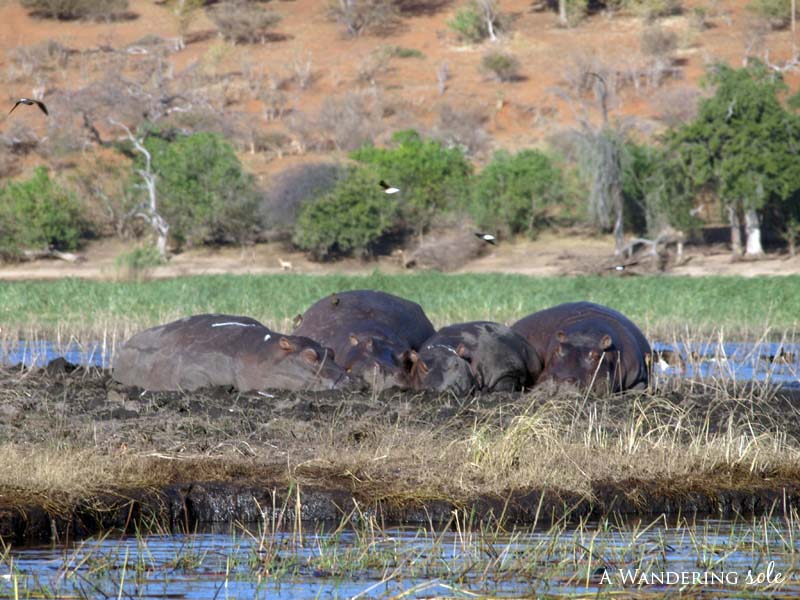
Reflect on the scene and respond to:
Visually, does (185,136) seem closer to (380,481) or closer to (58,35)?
(58,35)

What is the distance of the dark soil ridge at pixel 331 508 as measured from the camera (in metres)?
7.61

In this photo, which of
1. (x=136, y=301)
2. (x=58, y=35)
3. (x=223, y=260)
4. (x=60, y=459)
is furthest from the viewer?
(x=58, y=35)

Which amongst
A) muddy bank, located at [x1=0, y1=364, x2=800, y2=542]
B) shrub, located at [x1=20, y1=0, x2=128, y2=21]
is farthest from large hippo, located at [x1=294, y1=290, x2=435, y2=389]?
shrub, located at [x1=20, y1=0, x2=128, y2=21]

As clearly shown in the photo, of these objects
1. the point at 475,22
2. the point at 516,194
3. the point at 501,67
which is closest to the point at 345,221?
the point at 516,194

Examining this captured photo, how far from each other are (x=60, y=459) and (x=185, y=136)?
127ft

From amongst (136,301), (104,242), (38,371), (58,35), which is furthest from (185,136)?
(38,371)

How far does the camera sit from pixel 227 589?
6219 millimetres

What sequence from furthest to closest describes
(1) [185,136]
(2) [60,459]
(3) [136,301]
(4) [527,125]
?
1. (4) [527,125]
2. (1) [185,136]
3. (3) [136,301]
4. (2) [60,459]

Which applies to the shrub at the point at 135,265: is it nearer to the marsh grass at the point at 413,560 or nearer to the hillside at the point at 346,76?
the hillside at the point at 346,76

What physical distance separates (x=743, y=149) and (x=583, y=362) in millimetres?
25630

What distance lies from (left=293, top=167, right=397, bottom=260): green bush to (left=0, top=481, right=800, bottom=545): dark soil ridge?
2939 cm

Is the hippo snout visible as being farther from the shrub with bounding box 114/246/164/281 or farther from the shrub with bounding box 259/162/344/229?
the shrub with bounding box 259/162/344/229

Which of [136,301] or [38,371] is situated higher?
[38,371]

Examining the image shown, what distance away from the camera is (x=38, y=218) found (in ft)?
124
